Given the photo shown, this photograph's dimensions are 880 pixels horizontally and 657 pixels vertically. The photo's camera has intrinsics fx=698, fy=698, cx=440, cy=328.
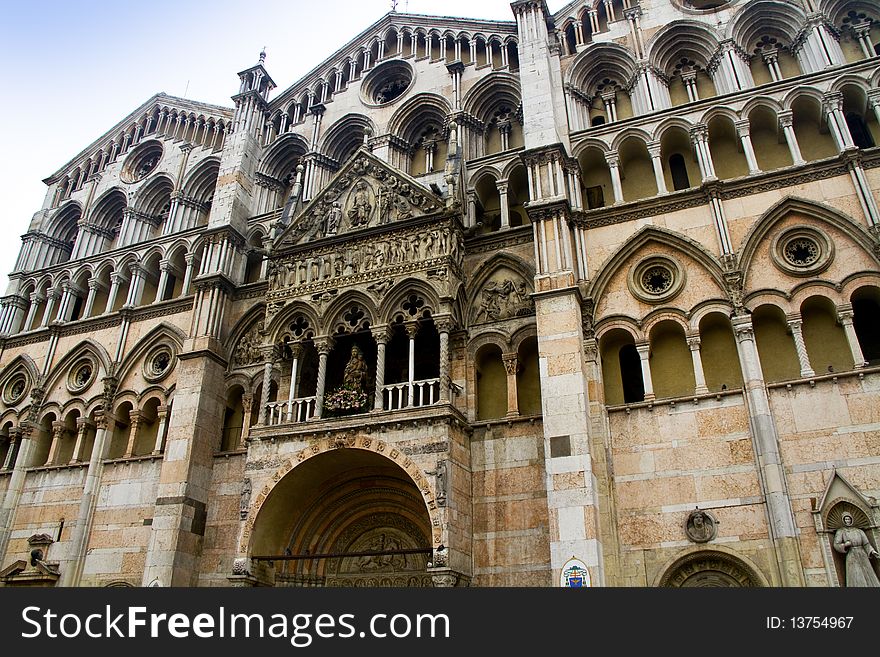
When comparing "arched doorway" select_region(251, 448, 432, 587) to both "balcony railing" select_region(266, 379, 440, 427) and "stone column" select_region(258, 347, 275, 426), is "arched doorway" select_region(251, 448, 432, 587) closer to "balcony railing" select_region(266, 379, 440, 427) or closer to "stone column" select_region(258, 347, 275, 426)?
"balcony railing" select_region(266, 379, 440, 427)

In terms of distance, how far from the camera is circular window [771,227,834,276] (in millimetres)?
16969

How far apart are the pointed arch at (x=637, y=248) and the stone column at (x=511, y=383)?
275 centimetres

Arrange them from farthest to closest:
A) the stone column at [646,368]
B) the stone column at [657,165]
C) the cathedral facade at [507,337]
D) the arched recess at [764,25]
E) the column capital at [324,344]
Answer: the arched recess at [764,25]
the column capital at [324,344]
the stone column at [657,165]
the stone column at [646,368]
the cathedral facade at [507,337]

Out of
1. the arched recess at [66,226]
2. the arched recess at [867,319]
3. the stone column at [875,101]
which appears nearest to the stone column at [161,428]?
the arched recess at [66,226]

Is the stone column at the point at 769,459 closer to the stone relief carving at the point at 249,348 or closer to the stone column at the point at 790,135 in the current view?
the stone column at the point at 790,135

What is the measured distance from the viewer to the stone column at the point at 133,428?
23219 millimetres

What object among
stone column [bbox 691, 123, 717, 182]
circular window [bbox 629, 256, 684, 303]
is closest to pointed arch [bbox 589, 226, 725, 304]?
circular window [bbox 629, 256, 684, 303]

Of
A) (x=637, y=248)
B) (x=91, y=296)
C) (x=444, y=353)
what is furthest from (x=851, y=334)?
(x=91, y=296)

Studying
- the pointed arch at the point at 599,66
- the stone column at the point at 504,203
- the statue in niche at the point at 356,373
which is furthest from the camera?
the pointed arch at the point at 599,66

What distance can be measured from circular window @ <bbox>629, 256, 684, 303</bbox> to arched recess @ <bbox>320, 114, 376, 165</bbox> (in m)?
12.4

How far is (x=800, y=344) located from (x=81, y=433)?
74.5 ft

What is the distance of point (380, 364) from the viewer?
18.8 meters

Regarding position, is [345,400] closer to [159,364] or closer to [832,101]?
[159,364]

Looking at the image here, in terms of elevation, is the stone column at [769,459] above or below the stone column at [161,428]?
below
